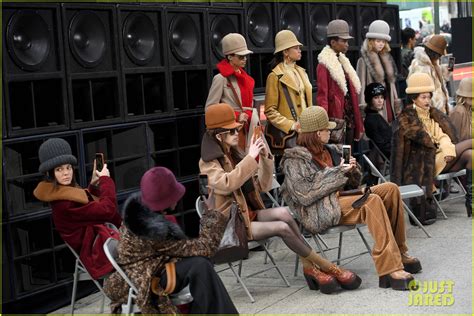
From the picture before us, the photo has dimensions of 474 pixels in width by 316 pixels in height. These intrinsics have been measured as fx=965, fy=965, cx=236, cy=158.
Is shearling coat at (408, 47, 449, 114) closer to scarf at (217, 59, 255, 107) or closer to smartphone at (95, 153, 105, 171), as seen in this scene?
scarf at (217, 59, 255, 107)

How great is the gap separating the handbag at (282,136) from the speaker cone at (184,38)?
2.98 ft

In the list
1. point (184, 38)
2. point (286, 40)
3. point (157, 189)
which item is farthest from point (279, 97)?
point (157, 189)

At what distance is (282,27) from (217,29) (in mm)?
1281

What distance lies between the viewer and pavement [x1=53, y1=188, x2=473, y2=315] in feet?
21.6

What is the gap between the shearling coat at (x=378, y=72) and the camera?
10516 millimetres

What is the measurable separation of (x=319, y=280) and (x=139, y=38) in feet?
8.58

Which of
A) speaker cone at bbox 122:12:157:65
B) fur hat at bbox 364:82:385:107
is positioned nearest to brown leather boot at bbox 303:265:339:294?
speaker cone at bbox 122:12:157:65

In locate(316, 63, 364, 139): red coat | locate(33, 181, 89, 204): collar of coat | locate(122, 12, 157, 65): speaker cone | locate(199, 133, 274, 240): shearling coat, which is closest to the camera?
locate(33, 181, 89, 204): collar of coat

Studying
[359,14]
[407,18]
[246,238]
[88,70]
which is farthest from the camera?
[407,18]

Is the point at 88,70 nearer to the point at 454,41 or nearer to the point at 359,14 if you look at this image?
the point at 359,14

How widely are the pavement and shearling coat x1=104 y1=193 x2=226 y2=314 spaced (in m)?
1.23

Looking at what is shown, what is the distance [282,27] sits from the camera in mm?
10094

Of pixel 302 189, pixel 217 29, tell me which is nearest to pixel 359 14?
pixel 217 29

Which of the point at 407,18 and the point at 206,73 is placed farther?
the point at 407,18
